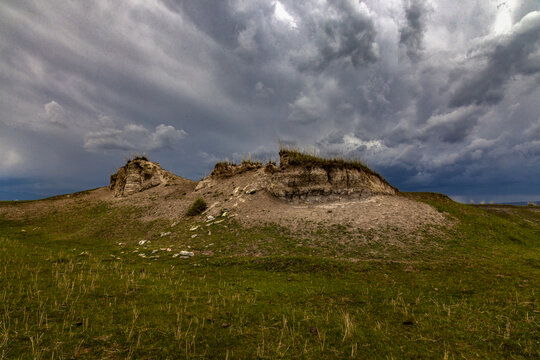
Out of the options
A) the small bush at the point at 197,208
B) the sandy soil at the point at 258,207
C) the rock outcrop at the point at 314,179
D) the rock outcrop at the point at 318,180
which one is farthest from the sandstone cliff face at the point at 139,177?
the rock outcrop at the point at 318,180

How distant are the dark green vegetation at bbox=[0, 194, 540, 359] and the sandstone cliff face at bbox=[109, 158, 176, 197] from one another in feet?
89.8

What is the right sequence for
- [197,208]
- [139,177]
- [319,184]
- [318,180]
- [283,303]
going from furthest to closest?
[139,177] < [318,180] < [319,184] < [197,208] < [283,303]

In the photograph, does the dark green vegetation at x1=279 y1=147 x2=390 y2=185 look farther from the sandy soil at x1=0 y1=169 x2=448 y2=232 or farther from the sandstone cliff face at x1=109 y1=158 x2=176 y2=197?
the sandstone cliff face at x1=109 y1=158 x2=176 y2=197

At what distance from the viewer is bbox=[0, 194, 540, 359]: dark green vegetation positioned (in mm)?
5270

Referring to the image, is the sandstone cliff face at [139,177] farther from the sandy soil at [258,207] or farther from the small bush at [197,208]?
the small bush at [197,208]

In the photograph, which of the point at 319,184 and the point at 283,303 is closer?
the point at 283,303

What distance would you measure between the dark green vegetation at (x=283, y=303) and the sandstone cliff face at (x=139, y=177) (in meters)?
27.4

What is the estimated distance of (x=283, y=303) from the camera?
8414 mm

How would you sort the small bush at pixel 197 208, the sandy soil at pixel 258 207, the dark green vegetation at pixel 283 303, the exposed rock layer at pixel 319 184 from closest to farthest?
1. the dark green vegetation at pixel 283 303
2. the sandy soil at pixel 258 207
3. the small bush at pixel 197 208
4. the exposed rock layer at pixel 319 184

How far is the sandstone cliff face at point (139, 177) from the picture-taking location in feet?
139

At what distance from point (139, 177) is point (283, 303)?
44555 mm

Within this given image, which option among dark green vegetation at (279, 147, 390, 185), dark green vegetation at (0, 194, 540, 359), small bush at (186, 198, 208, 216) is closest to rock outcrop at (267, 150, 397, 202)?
dark green vegetation at (279, 147, 390, 185)

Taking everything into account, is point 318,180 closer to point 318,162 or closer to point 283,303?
point 318,162

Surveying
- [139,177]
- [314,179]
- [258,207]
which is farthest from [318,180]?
[139,177]
